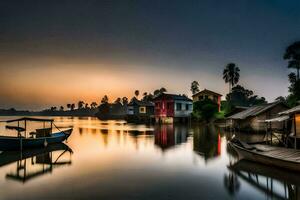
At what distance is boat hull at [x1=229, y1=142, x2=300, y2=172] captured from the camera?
14.0m

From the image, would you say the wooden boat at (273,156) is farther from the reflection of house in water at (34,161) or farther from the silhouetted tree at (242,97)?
the silhouetted tree at (242,97)

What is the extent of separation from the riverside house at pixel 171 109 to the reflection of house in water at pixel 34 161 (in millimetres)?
44577

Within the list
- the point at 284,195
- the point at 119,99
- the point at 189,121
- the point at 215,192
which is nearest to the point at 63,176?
the point at 215,192

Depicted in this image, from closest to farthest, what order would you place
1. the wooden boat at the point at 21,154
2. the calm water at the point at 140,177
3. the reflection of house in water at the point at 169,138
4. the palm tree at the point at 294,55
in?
the calm water at the point at 140,177, the wooden boat at the point at 21,154, the reflection of house in water at the point at 169,138, the palm tree at the point at 294,55

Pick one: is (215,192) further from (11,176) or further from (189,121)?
(189,121)

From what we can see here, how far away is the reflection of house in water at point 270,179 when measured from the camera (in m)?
11.8

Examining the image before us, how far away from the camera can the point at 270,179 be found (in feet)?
44.8

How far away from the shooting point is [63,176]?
15.3m

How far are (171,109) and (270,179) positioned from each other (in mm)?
54767

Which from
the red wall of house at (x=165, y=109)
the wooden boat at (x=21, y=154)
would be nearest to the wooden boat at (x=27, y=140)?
the wooden boat at (x=21, y=154)

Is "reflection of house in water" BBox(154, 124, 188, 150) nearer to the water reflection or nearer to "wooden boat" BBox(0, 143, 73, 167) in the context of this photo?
"wooden boat" BBox(0, 143, 73, 167)

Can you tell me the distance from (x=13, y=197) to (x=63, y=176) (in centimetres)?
382

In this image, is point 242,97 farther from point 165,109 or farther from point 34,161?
point 34,161

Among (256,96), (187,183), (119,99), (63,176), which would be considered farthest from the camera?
(119,99)
